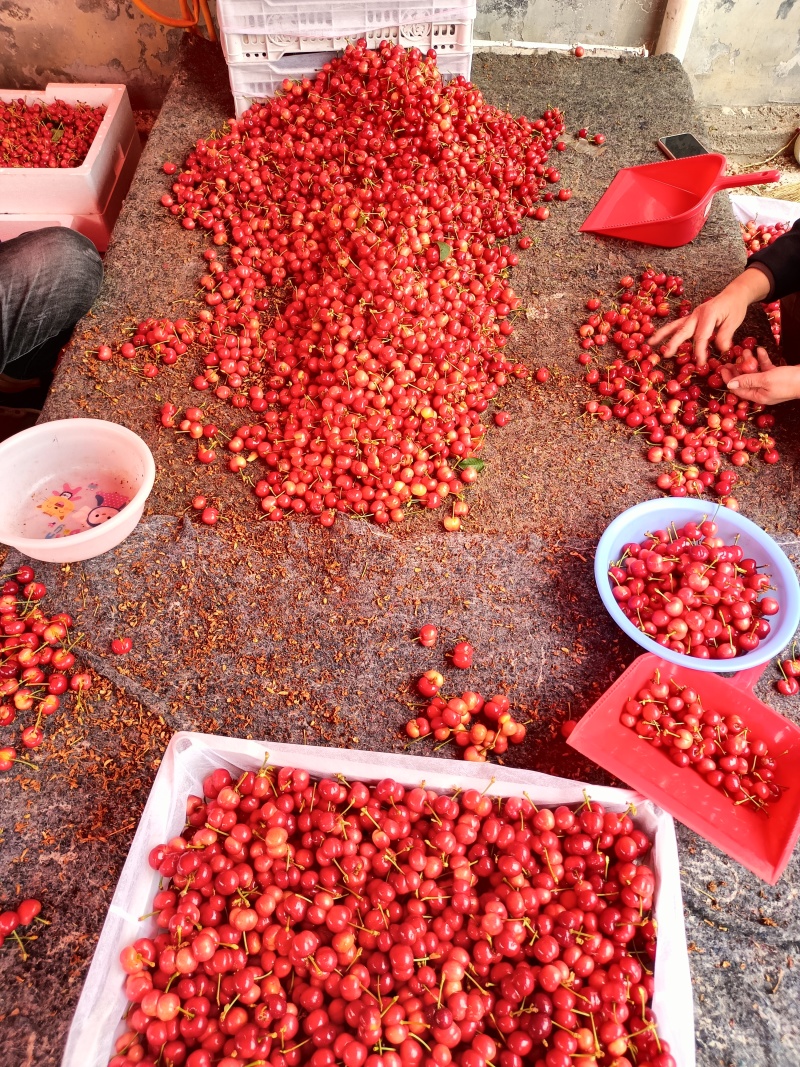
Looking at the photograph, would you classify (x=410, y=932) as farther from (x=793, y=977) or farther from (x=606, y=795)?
(x=793, y=977)

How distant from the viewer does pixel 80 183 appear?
9.62ft

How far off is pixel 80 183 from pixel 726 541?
3.00 m

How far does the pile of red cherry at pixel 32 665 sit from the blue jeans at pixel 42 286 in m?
0.96

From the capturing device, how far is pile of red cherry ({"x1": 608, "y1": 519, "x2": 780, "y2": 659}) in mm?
1699

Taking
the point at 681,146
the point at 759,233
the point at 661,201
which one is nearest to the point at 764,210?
the point at 759,233

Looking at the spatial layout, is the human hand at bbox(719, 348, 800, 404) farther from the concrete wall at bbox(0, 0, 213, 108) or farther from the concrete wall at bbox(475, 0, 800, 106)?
the concrete wall at bbox(0, 0, 213, 108)

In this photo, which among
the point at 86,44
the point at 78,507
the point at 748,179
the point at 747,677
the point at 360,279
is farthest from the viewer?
the point at 86,44

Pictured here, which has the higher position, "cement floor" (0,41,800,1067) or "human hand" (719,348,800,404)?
"human hand" (719,348,800,404)

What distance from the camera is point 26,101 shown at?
3.30 meters

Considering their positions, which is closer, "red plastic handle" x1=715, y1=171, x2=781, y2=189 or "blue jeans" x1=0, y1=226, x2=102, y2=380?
"blue jeans" x1=0, y1=226, x2=102, y2=380

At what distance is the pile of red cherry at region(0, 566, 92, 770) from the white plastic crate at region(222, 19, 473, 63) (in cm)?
231

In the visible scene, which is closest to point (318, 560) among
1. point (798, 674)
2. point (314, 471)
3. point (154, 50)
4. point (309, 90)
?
point (314, 471)

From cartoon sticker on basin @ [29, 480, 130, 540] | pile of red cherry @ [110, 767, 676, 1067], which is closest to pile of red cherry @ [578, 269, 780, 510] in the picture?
pile of red cherry @ [110, 767, 676, 1067]

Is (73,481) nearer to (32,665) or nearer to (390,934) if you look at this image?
(32,665)
